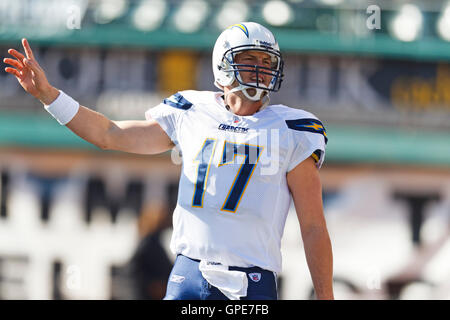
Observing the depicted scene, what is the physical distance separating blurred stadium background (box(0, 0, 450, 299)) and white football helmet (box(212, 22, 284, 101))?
3.72 metres

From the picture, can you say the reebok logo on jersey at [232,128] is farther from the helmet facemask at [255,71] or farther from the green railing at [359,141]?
the green railing at [359,141]

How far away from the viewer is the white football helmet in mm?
3094

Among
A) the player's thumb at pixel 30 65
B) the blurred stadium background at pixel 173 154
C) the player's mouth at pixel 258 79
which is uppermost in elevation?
the player's thumb at pixel 30 65

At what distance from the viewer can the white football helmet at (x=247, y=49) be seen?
3094 mm

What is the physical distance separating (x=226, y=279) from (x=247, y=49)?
1.06 metres

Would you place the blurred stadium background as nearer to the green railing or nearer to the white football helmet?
the green railing

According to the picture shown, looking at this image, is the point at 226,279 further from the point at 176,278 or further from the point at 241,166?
the point at 241,166

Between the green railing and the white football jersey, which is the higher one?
the white football jersey

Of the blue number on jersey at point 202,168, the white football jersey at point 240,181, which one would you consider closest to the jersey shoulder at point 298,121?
the white football jersey at point 240,181

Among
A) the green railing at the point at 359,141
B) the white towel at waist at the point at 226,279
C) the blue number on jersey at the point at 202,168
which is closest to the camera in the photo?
the white towel at waist at the point at 226,279

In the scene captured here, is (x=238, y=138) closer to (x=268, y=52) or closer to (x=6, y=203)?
(x=268, y=52)

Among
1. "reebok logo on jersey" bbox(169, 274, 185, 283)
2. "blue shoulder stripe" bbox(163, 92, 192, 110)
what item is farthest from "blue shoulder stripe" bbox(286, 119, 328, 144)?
"reebok logo on jersey" bbox(169, 274, 185, 283)

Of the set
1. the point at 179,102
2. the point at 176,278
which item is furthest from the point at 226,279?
the point at 179,102

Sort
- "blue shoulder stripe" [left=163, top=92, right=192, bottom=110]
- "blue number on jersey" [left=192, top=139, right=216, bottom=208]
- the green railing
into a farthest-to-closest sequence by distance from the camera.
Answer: the green railing → "blue shoulder stripe" [left=163, top=92, right=192, bottom=110] → "blue number on jersey" [left=192, top=139, right=216, bottom=208]
